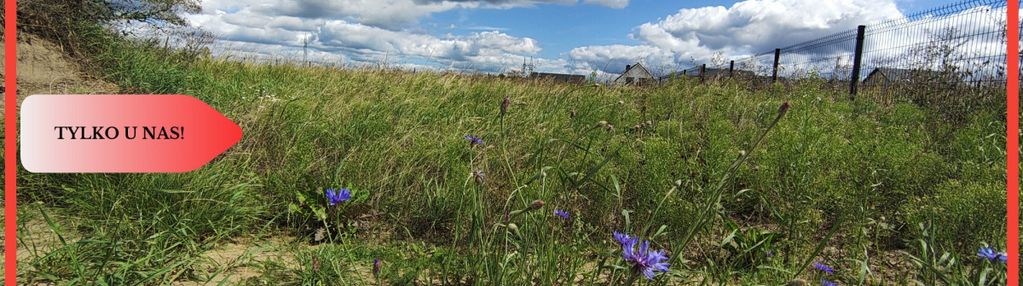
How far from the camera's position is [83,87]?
14.0ft

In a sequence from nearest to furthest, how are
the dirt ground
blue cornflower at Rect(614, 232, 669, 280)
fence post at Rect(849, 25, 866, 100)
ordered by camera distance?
blue cornflower at Rect(614, 232, 669, 280) < the dirt ground < fence post at Rect(849, 25, 866, 100)

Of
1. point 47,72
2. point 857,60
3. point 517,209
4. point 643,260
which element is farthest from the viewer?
point 857,60

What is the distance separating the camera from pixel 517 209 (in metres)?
1.76

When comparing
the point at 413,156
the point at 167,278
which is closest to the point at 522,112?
the point at 413,156

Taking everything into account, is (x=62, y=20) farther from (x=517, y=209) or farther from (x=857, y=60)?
(x=857, y=60)

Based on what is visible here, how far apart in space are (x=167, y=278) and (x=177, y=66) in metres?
4.34

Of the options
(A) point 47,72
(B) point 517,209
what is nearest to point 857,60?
(B) point 517,209

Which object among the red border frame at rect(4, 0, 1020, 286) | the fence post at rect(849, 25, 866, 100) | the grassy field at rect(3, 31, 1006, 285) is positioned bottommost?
the grassy field at rect(3, 31, 1006, 285)

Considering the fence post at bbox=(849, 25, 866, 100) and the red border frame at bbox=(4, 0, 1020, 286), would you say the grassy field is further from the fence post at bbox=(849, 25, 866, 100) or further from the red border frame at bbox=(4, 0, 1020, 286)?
the fence post at bbox=(849, 25, 866, 100)

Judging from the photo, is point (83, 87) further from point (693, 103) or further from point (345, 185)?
point (693, 103)

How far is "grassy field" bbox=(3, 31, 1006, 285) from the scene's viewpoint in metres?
1.61

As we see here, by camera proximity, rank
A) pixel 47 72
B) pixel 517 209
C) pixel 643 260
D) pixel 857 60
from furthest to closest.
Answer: pixel 857 60, pixel 47 72, pixel 517 209, pixel 643 260

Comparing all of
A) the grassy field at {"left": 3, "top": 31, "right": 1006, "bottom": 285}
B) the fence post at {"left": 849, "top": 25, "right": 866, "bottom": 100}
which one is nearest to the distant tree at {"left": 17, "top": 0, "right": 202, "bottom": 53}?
the grassy field at {"left": 3, "top": 31, "right": 1006, "bottom": 285}

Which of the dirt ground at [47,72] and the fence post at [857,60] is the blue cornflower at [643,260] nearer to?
the dirt ground at [47,72]
